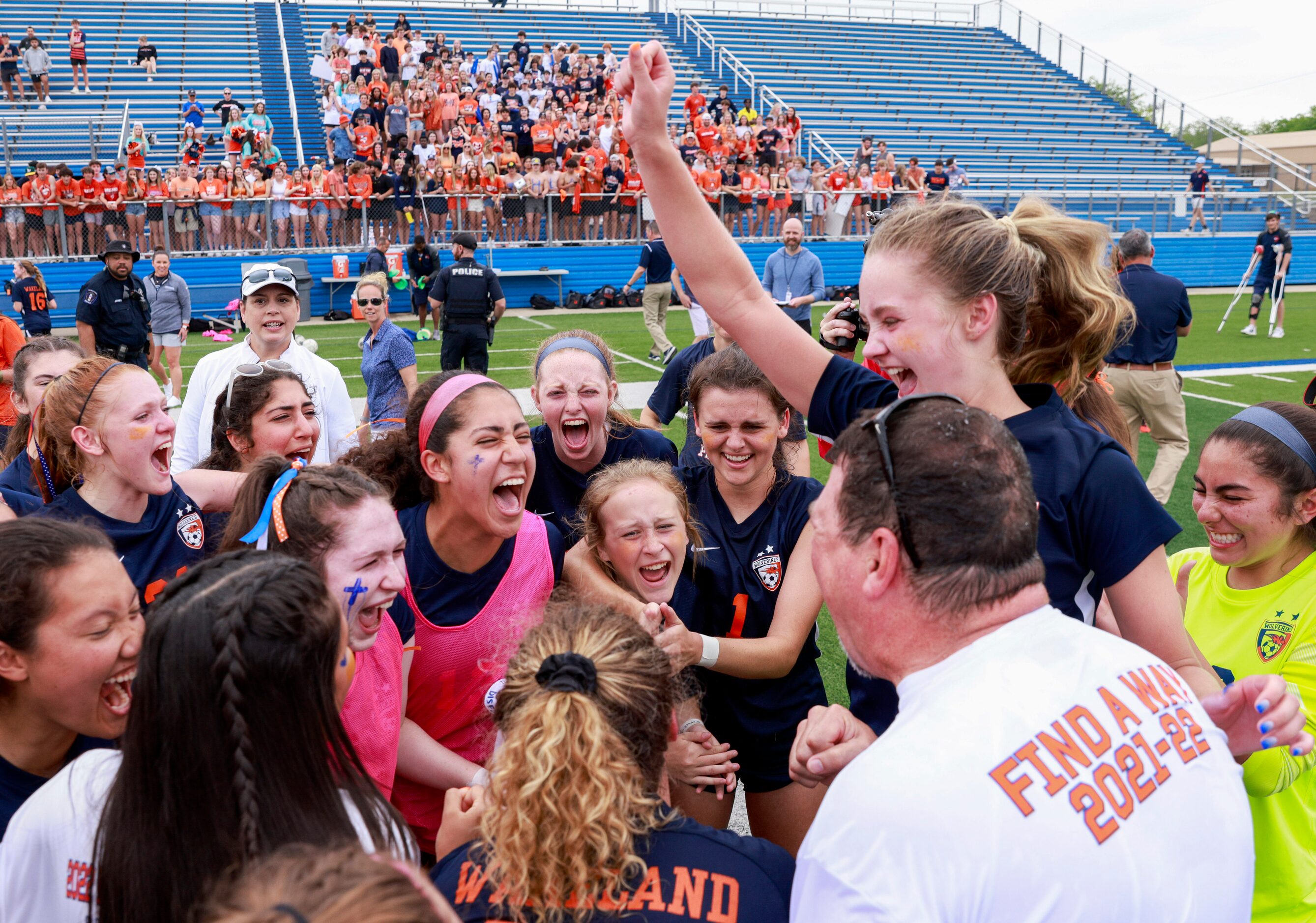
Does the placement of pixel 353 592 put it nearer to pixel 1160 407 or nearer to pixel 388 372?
pixel 388 372

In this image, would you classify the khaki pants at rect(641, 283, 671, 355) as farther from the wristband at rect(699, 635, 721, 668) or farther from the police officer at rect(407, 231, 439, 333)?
the wristband at rect(699, 635, 721, 668)

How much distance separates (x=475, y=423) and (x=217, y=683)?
5.00ft

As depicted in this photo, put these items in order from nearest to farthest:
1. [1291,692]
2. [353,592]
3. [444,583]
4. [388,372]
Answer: [1291,692]
[353,592]
[444,583]
[388,372]

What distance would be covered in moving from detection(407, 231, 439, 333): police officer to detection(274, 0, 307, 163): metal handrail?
8.11 meters

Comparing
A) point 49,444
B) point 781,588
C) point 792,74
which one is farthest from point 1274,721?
point 792,74

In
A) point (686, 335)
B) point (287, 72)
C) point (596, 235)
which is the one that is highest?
point (287, 72)

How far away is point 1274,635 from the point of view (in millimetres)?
2488

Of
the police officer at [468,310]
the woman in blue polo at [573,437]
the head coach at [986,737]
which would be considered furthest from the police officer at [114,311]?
the head coach at [986,737]

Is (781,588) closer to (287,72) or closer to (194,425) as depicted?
(194,425)

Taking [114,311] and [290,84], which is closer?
[114,311]

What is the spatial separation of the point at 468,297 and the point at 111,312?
407 cm

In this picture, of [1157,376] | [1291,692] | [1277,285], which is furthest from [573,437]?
[1277,285]

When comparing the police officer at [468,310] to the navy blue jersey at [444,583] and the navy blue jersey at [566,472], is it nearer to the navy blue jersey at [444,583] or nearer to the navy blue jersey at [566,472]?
the navy blue jersey at [566,472]

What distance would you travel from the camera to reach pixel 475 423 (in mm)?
2949
